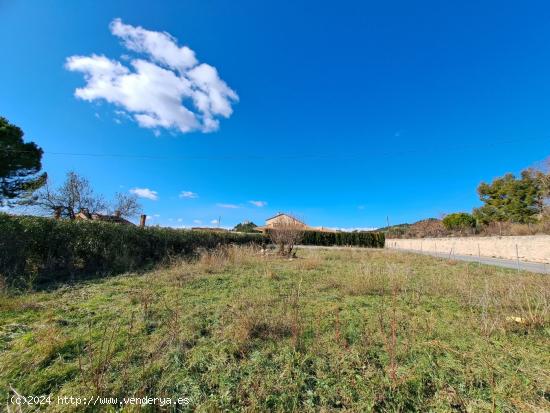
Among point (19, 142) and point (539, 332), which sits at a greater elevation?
point (19, 142)

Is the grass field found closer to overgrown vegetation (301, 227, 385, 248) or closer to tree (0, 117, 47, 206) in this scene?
tree (0, 117, 47, 206)

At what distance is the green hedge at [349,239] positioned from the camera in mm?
34844

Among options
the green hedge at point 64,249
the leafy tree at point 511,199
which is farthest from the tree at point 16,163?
the leafy tree at point 511,199

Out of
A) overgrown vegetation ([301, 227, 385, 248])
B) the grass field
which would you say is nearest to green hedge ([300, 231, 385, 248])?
overgrown vegetation ([301, 227, 385, 248])

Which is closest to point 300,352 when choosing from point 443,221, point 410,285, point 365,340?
point 365,340

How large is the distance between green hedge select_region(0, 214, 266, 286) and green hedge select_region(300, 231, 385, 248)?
2654 cm

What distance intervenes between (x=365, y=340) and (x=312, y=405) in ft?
4.36

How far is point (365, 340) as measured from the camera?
10.2 feet

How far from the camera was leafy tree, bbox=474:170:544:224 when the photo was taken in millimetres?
22250

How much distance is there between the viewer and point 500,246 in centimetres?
1709

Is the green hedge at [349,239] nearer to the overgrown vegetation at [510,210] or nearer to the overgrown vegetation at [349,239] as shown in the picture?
the overgrown vegetation at [349,239]

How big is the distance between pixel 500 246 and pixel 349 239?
19513 mm

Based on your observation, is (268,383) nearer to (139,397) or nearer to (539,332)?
(139,397)

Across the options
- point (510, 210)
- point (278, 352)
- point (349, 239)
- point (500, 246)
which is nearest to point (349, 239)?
point (349, 239)
